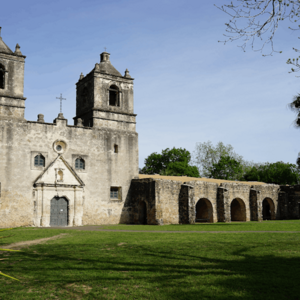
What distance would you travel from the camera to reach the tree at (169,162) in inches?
2128

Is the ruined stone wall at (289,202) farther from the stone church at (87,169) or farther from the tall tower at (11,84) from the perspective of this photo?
the tall tower at (11,84)

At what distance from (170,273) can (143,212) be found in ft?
66.4

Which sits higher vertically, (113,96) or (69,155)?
(113,96)

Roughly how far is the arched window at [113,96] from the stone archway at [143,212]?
848cm

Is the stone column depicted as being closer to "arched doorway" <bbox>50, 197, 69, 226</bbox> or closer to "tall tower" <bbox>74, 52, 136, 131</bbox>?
"tall tower" <bbox>74, 52, 136, 131</bbox>

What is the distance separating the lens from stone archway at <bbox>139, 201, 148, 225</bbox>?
26969mm

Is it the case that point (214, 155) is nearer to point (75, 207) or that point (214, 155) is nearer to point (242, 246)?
point (75, 207)

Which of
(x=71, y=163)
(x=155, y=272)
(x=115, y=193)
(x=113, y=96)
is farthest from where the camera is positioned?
(x=113, y=96)

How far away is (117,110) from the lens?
28391 millimetres

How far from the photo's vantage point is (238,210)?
1254 inches

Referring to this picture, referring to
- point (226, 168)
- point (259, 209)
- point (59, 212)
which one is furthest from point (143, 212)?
point (226, 168)

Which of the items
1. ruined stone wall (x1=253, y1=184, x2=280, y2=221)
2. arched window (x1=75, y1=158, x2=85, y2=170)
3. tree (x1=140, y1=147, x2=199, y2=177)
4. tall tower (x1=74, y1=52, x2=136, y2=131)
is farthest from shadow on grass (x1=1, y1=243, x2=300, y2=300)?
tree (x1=140, y1=147, x2=199, y2=177)

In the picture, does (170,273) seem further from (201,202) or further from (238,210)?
(201,202)

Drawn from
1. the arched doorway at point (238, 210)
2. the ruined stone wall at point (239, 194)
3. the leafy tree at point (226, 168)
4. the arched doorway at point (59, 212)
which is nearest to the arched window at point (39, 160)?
the arched doorway at point (59, 212)
